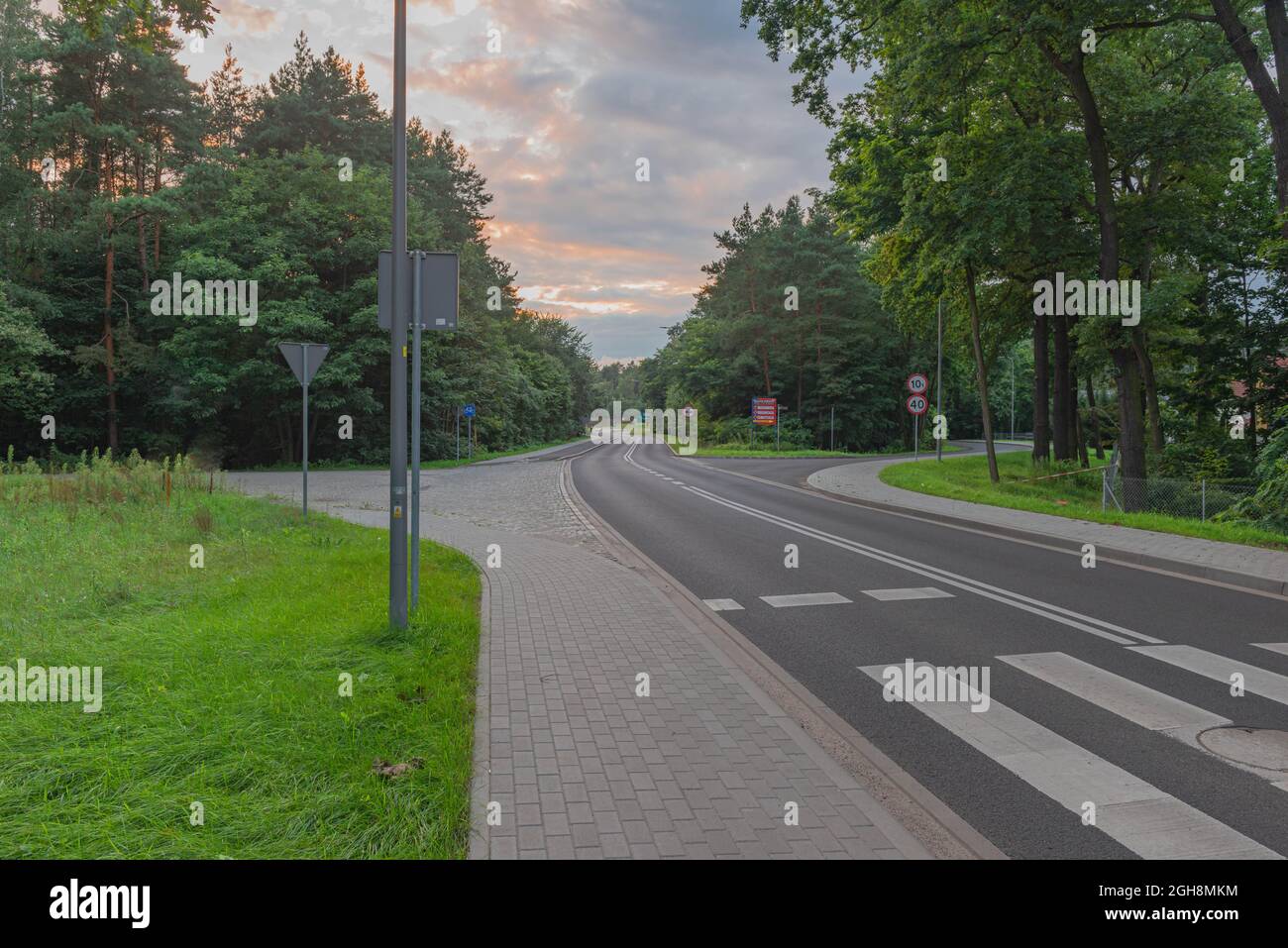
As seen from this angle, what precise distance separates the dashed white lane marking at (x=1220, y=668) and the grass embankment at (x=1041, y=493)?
676cm

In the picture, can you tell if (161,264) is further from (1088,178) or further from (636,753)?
→ (636,753)

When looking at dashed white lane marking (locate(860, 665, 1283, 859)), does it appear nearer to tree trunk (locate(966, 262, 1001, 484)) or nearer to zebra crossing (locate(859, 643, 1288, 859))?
zebra crossing (locate(859, 643, 1288, 859))

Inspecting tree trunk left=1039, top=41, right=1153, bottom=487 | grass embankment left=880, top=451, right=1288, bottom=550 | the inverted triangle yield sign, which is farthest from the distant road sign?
the inverted triangle yield sign

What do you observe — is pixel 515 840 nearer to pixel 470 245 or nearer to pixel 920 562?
pixel 920 562

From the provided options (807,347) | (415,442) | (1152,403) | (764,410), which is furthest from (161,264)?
(807,347)

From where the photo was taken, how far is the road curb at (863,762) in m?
3.52

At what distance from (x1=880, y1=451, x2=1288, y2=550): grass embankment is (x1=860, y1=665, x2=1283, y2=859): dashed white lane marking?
9545 millimetres

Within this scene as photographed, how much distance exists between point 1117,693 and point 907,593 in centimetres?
350

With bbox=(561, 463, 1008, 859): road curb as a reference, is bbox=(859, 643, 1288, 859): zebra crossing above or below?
above

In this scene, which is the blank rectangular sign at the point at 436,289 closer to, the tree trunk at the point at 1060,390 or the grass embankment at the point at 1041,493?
the grass embankment at the point at 1041,493

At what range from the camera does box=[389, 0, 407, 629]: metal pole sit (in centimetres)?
627

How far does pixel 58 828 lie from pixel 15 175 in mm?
34746

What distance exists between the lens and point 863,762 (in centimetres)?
445
